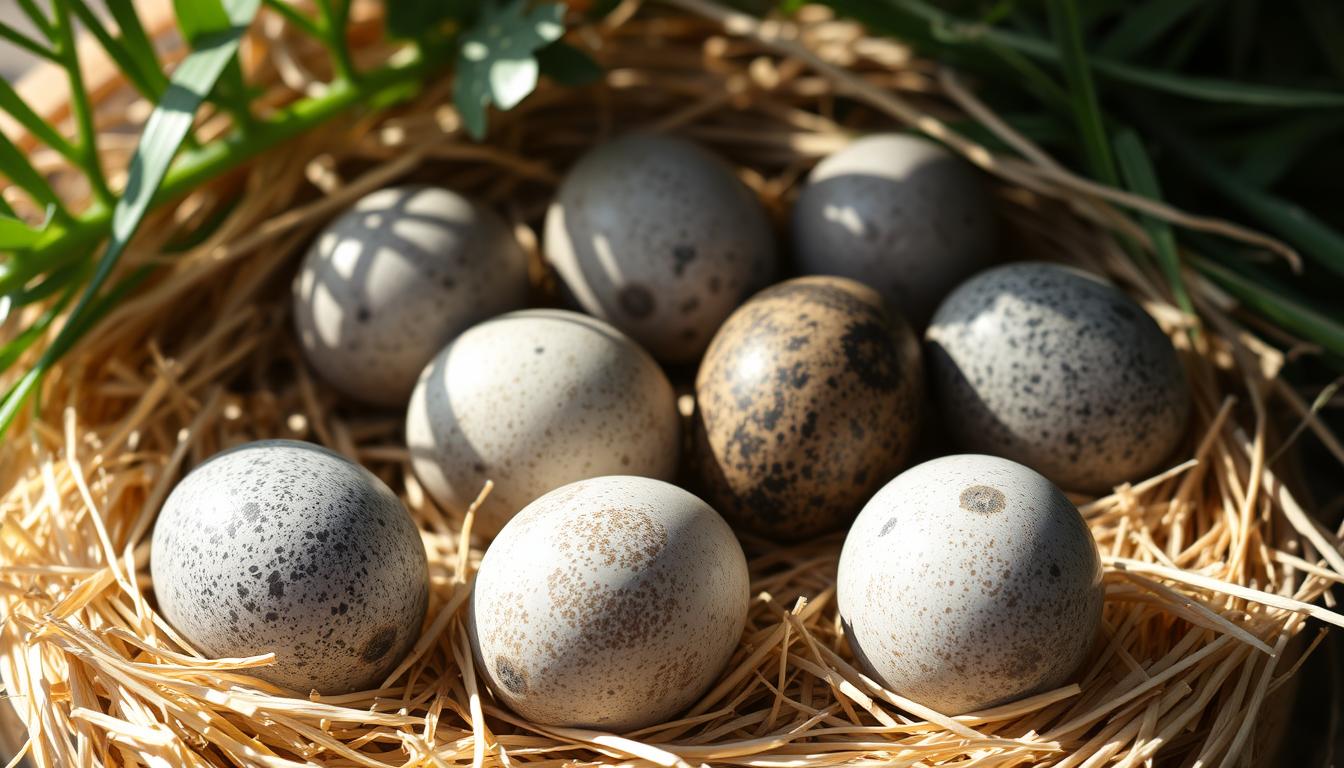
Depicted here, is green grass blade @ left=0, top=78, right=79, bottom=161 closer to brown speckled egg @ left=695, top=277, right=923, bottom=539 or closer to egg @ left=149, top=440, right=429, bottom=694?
egg @ left=149, top=440, right=429, bottom=694

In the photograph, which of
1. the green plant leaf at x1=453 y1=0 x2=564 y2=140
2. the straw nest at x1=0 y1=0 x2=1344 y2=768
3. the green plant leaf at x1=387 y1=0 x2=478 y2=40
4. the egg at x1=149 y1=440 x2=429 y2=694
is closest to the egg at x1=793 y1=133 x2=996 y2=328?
the straw nest at x1=0 y1=0 x2=1344 y2=768

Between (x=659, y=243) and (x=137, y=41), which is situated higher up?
(x=137, y=41)

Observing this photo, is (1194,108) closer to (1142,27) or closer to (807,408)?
(1142,27)

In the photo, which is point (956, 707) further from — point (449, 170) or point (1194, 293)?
point (449, 170)

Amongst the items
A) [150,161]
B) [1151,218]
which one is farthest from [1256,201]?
[150,161]

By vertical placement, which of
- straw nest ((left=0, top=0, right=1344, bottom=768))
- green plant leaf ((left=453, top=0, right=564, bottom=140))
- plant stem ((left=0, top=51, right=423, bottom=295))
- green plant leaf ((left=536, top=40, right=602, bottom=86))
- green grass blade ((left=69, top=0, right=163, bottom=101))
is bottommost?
straw nest ((left=0, top=0, right=1344, bottom=768))

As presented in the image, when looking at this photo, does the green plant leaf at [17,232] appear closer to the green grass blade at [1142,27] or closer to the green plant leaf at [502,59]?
the green plant leaf at [502,59]
